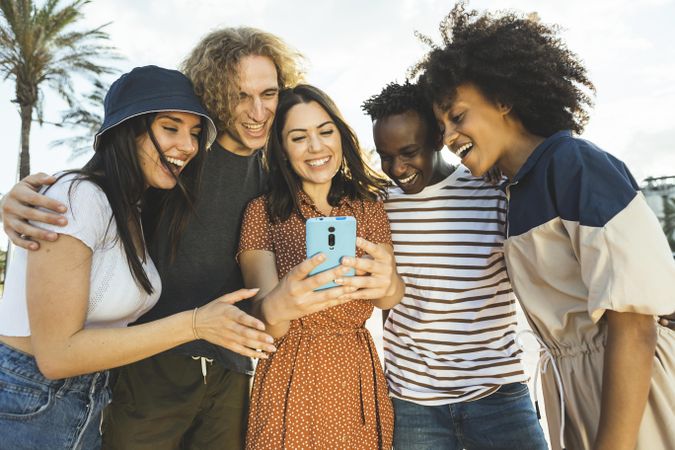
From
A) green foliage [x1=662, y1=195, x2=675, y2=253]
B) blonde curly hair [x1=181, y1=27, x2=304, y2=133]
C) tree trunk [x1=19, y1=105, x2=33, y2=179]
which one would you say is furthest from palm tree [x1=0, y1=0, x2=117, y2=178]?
green foliage [x1=662, y1=195, x2=675, y2=253]

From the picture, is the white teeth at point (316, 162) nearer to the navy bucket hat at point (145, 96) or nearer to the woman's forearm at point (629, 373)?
the navy bucket hat at point (145, 96)

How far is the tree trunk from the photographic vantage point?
57.1 ft

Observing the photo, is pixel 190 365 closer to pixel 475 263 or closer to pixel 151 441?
pixel 151 441

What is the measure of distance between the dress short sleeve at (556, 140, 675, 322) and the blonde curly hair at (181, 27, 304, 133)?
87.4 inches

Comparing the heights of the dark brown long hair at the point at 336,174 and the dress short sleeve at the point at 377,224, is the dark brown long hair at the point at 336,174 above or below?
above

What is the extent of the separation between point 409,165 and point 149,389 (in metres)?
1.97

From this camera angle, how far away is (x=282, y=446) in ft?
8.26

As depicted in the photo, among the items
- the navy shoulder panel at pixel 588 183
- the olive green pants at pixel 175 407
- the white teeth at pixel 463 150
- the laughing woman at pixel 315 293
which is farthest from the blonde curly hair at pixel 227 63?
the navy shoulder panel at pixel 588 183

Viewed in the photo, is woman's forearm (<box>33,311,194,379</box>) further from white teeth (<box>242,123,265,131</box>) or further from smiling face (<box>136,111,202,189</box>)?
white teeth (<box>242,123,265,131</box>)

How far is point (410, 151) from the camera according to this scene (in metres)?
3.10

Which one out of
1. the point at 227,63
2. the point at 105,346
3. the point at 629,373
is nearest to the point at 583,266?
the point at 629,373

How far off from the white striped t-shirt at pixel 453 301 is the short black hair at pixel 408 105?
322mm

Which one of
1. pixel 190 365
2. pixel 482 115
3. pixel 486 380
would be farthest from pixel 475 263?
pixel 190 365

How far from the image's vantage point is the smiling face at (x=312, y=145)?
9.82ft
